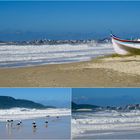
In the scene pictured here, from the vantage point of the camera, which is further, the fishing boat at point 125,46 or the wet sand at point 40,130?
the fishing boat at point 125,46

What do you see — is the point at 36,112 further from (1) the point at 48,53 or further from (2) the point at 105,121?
(1) the point at 48,53

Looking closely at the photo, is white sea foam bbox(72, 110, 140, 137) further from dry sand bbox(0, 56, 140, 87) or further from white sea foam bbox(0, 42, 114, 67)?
white sea foam bbox(0, 42, 114, 67)

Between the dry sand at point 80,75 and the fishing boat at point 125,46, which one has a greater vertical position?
the fishing boat at point 125,46

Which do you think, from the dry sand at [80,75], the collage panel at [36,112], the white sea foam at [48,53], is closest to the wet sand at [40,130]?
the collage panel at [36,112]

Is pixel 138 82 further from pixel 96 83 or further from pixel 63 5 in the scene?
pixel 63 5

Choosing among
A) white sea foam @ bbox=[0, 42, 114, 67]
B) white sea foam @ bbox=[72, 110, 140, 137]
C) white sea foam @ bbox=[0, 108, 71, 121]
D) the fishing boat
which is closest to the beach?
white sea foam @ bbox=[0, 108, 71, 121]

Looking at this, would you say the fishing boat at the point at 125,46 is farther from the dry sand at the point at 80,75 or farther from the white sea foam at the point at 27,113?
the white sea foam at the point at 27,113
